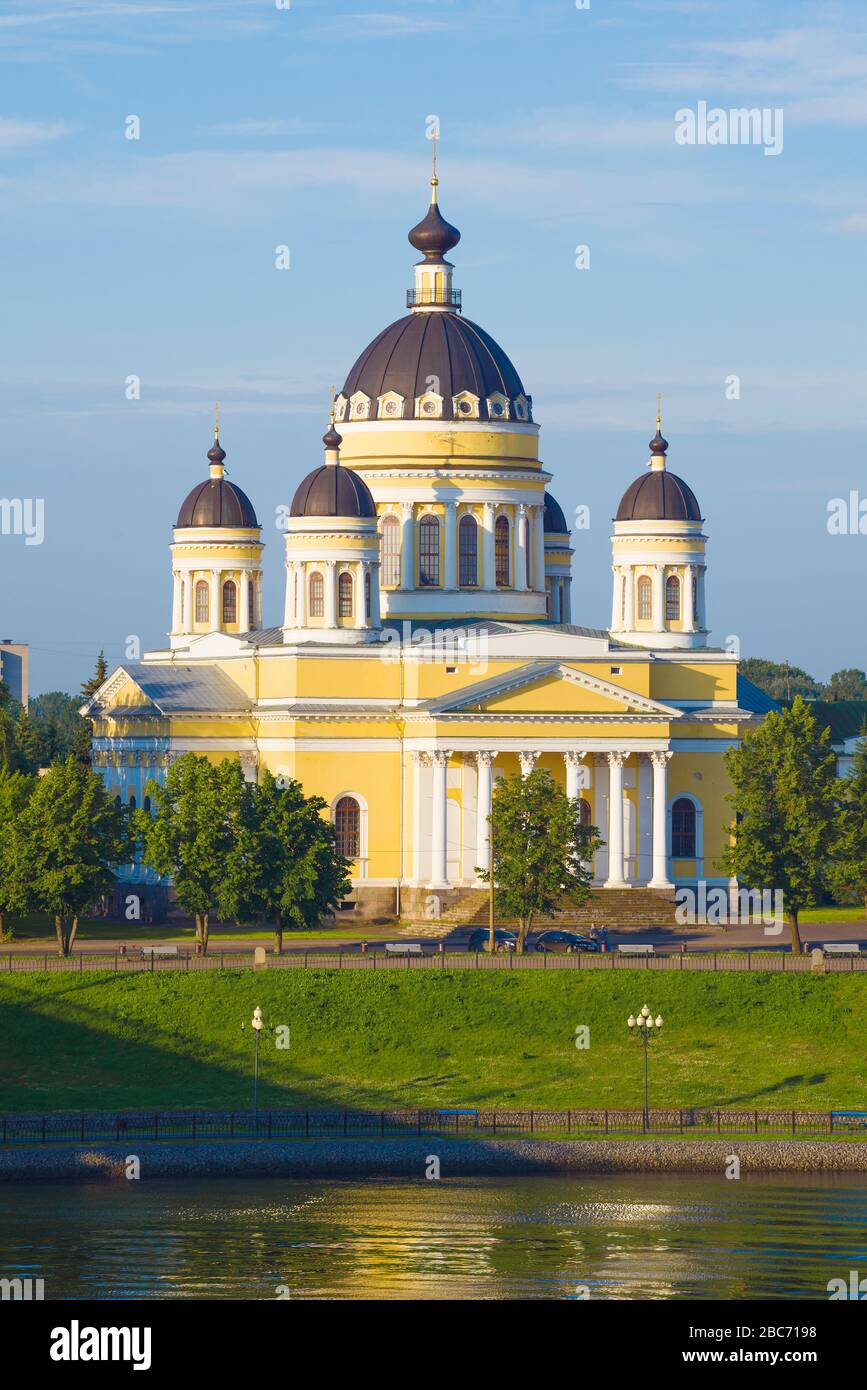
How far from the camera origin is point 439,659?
82.6 m

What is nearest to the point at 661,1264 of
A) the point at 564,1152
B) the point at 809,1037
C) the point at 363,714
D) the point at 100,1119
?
the point at 564,1152

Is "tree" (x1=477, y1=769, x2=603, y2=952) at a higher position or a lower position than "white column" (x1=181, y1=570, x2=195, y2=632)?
lower

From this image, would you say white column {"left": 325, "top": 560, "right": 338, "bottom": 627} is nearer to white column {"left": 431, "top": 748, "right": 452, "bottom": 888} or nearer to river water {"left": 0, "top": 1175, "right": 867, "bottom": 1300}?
white column {"left": 431, "top": 748, "right": 452, "bottom": 888}

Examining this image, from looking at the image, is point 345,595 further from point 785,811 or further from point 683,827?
point 785,811

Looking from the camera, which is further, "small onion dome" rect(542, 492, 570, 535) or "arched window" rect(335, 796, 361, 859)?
"small onion dome" rect(542, 492, 570, 535)

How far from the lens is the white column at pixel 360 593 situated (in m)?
82.8

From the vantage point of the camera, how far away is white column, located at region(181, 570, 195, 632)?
309 ft

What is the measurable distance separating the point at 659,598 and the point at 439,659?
8.00m

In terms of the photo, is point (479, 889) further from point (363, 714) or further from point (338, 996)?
point (338, 996)

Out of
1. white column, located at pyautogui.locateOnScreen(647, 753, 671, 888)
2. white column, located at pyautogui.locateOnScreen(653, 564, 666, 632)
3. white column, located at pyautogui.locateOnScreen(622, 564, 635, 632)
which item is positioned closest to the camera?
white column, located at pyautogui.locateOnScreen(647, 753, 671, 888)

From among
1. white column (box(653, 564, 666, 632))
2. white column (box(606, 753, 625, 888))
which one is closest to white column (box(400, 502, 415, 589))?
white column (box(653, 564, 666, 632))

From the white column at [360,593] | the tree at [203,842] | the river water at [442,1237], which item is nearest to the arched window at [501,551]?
the white column at [360,593]

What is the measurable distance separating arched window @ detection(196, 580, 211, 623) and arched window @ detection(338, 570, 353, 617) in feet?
39.3

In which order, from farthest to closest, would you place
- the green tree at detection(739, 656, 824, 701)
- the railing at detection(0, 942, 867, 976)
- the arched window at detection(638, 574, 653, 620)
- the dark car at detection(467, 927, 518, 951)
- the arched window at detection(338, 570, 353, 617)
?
the green tree at detection(739, 656, 824, 701) < the arched window at detection(638, 574, 653, 620) < the arched window at detection(338, 570, 353, 617) < the dark car at detection(467, 927, 518, 951) < the railing at detection(0, 942, 867, 976)
